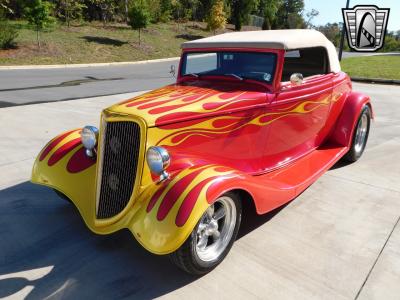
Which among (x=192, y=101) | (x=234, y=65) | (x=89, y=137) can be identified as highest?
(x=234, y=65)

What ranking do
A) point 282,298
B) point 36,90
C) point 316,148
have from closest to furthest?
1. point 282,298
2. point 316,148
3. point 36,90

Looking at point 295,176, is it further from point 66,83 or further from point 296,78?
point 66,83

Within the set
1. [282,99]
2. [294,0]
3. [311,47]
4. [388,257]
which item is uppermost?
[294,0]

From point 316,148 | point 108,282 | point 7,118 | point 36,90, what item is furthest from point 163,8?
point 108,282

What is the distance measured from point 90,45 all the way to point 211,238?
869 inches

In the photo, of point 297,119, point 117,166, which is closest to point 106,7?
point 297,119

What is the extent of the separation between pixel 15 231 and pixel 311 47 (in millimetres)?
3837

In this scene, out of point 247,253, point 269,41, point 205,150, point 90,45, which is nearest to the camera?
point 247,253

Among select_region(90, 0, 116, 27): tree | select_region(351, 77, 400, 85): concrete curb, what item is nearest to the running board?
select_region(351, 77, 400, 85): concrete curb

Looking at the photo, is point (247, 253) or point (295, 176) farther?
point (295, 176)

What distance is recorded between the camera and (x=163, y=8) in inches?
1383

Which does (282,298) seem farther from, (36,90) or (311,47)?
(36,90)

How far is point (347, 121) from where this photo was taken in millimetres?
5301

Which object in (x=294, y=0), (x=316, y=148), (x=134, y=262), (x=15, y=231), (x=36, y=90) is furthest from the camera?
(x=294, y=0)
